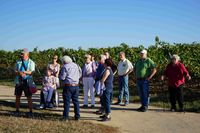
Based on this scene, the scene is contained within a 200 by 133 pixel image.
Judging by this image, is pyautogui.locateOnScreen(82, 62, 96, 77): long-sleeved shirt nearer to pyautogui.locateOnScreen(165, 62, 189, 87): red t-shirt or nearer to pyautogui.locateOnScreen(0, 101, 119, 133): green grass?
pyautogui.locateOnScreen(0, 101, 119, 133): green grass

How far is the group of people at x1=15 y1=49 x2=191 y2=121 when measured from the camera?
966 cm

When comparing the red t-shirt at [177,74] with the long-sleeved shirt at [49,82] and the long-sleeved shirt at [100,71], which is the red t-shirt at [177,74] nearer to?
the long-sleeved shirt at [100,71]

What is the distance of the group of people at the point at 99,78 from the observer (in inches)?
380

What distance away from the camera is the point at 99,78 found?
10.5 metres

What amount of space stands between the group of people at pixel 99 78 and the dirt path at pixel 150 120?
35 centimetres

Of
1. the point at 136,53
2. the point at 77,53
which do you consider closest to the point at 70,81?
the point at 136,53

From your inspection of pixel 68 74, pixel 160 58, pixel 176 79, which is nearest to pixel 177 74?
pixel 176 79

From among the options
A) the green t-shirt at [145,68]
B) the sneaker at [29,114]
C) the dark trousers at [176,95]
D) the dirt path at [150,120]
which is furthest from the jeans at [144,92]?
the sneaker at [29,114]

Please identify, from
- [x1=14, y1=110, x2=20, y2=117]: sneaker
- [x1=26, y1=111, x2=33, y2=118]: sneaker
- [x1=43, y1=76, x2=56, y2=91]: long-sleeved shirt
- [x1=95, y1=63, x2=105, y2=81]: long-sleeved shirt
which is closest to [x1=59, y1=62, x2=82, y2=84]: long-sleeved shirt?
[x1=95, y1=63, x2=105, y2=81]: long-sleeved shirt

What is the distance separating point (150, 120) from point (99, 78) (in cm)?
188

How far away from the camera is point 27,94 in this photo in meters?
10.6

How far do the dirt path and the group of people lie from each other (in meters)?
0.35

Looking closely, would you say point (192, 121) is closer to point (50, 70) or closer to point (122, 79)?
point (122, 79)

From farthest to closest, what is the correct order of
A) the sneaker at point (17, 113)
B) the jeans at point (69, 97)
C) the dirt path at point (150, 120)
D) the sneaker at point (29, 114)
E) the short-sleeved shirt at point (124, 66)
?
the short-sleeved shirt at point (124, 66) < the sneaker at point (17, 113) < the sneaker at point (29, 114) < the jeans at point (69, 97) < the dirt path at point (150, 120)
